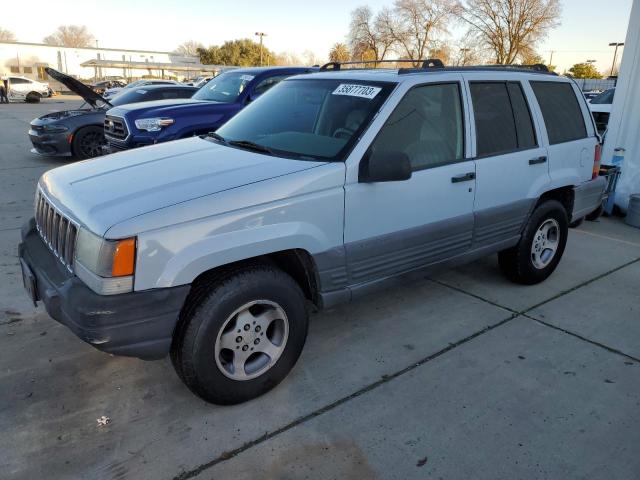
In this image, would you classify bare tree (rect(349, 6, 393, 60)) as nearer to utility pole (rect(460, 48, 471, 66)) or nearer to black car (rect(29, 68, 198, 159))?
utility pole (rect(460, 48, 471, 66))

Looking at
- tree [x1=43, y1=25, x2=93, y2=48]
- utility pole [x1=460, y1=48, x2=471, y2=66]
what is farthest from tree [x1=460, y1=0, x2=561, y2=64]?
tree [x1=43, y1=25, x2=93, y2=48]

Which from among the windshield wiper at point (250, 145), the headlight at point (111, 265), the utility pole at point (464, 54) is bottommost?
the headlight at point (111, 265)

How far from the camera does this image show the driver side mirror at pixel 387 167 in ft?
9.59

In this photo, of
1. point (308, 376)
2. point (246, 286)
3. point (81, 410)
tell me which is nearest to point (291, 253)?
point (246, 286)

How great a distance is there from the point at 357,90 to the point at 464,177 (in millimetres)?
978

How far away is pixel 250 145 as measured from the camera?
3.38 meters

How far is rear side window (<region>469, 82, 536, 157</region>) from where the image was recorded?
374 centimetres

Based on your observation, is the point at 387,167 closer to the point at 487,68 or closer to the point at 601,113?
the point at 487,68

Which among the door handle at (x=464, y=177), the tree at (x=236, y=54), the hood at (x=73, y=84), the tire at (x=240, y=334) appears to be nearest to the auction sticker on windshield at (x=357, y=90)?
the door handle at (x=464, y=177)

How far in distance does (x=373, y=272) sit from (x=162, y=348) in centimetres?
140

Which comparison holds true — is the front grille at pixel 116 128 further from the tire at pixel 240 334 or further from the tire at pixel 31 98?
the tire at pixel 31 98

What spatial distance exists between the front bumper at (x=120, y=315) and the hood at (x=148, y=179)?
329 mm

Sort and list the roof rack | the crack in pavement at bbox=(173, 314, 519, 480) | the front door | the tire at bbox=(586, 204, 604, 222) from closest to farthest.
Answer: the crack in pavement at bbox=(173, 314, 519, 480) → the front door → the roof rack → the tire at bbox=(586, 204, 604, 222)

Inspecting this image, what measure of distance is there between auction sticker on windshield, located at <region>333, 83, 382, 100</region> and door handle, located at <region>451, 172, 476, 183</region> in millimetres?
815
